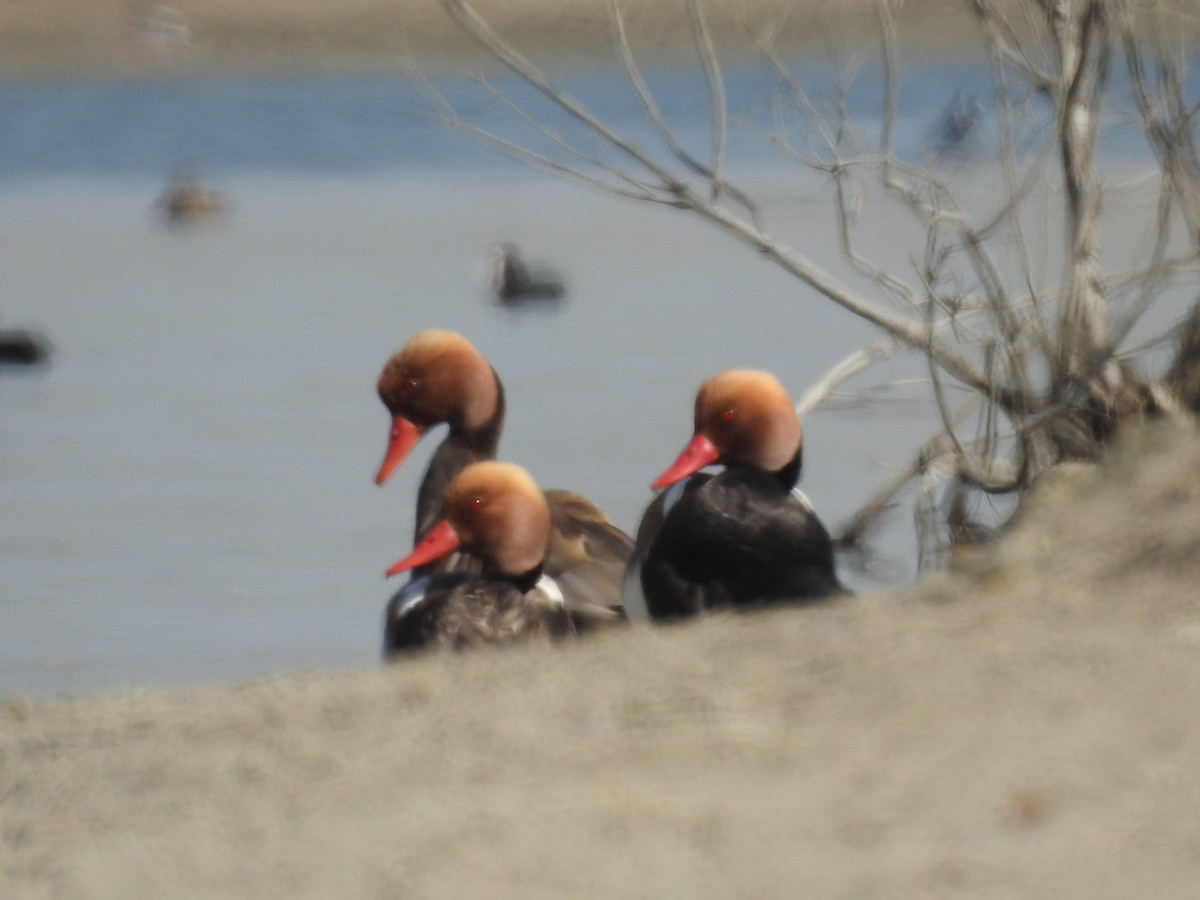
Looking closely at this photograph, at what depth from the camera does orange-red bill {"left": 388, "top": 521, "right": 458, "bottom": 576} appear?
5.29m

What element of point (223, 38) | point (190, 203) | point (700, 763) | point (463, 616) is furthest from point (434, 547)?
point (223, 38)

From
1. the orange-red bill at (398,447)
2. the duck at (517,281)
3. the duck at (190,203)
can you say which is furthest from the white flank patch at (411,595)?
the duck at (190,203)

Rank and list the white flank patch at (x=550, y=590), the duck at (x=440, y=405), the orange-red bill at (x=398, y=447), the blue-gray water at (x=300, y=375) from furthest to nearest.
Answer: the orange-red bill at (x=398, y=447) < the duck at (x=440, y=405) < the blue-gray water at (x=300, y=375) < the white flank patch at (x=550, y=590)

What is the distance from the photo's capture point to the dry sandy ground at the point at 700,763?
8.25ft

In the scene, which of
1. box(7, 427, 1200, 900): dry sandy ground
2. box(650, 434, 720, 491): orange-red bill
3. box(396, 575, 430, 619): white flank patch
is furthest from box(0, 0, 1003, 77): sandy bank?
box(7, 427, 1200, 900): dry sandy ground

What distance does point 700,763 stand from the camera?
2.90 metres

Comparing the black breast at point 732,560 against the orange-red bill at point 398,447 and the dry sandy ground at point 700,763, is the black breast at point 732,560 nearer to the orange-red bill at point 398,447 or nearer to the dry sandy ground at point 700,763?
the dry sandy ground at point 700,763

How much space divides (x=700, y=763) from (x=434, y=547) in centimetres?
249

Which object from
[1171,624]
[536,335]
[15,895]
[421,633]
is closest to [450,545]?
[421,633]

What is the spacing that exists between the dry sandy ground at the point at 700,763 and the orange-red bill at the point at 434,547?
154 centimetres

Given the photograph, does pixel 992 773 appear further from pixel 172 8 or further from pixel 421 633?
pixel 172 8

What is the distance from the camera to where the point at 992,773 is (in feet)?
8.94

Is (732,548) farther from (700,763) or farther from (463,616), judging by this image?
(700,763)

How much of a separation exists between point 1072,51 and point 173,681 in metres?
2.93
